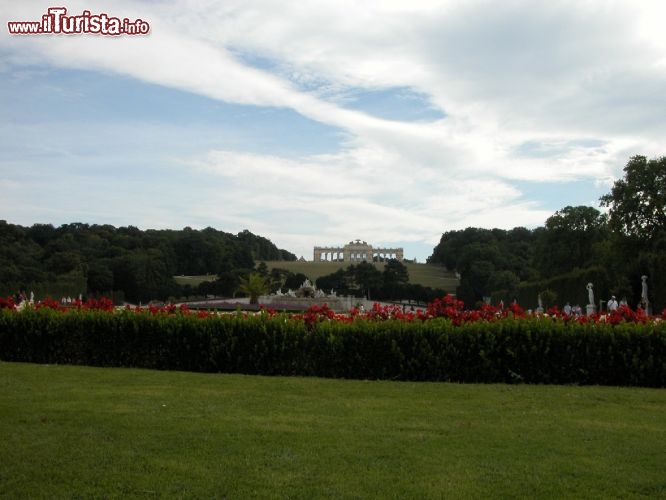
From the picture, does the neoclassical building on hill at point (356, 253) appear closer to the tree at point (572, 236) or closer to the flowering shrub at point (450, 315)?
the tree at point (572, 236)

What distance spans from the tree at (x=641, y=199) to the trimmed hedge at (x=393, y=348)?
34599 millimetres

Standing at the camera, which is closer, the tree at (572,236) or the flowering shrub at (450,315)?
the flowering shrub at (450,315)

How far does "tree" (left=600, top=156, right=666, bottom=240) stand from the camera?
4275 cm

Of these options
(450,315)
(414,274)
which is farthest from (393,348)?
(414,274)

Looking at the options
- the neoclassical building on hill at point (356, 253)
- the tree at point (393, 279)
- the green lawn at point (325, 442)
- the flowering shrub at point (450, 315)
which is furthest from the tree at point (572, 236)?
the neoclassical building on hill at point (356, 253)

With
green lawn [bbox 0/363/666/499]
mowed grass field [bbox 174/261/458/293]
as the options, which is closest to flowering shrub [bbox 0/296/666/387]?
green lawn [bbox 0/363/666/499]

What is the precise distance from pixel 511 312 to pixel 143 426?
22.7 feet

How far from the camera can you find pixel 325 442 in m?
6.21

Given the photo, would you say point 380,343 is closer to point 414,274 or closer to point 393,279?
point 393,279

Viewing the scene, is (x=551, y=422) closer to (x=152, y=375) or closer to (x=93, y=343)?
(x=152, y=375)

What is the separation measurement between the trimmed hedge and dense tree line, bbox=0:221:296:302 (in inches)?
1893

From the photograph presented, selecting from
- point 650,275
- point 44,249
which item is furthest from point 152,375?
point 44,249

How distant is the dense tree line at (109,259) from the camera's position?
64.2 meters

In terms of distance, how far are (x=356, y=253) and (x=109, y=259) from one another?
257 feet
